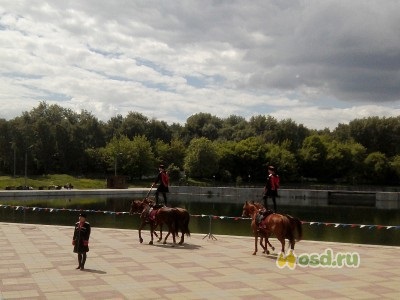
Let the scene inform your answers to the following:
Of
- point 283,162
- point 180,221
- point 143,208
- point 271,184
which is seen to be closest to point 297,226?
point 271,184

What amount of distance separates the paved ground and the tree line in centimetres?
6293

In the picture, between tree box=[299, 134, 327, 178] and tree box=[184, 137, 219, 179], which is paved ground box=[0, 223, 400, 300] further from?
tree box=[299, 134, 327, 178]

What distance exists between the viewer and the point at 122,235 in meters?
20.3

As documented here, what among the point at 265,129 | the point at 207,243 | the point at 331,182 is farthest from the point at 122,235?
the point at 265,129

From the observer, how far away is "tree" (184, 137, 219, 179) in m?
Result: 80.9

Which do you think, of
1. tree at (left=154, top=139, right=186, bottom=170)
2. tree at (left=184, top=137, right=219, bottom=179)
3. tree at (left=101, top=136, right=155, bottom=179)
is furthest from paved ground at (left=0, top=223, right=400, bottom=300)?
tree at (left=154, top=139, right=186, bottom=170)

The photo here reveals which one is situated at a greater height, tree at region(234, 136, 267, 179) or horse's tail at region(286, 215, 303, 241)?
tree at region(234, 136, 267, 179)

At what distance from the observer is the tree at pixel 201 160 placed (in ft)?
266

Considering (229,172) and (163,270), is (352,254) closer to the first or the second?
(163,270)

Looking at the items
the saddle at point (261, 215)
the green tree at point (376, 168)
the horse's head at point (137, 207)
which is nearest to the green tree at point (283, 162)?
the green tree at point (376, 168)

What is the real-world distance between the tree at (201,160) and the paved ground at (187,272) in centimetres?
6203

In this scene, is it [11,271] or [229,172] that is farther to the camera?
[229,172]

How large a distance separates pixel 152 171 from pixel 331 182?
31.7 metres

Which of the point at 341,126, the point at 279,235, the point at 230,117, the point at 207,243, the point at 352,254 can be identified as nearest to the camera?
the point at 279,235
